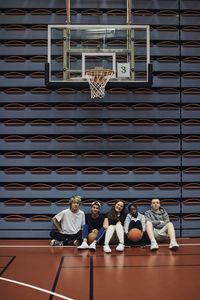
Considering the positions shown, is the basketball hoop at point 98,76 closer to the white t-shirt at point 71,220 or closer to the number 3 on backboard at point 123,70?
the number 3 on backboard at point 123,70

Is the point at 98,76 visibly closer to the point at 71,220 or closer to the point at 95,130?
the point at 95,130

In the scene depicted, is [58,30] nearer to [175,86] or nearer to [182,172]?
[175,86]

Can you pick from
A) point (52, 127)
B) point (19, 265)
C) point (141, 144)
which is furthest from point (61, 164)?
point (19, 265)

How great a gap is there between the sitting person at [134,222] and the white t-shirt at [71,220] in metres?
0.78

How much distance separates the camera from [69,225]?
5.90 metres

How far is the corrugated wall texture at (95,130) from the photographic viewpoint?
6355 millimetres

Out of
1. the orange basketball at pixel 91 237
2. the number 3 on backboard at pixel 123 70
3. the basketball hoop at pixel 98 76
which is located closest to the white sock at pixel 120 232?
the orange basketball at pixel 91 237

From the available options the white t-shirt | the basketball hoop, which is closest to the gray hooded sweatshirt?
the white t-shirt

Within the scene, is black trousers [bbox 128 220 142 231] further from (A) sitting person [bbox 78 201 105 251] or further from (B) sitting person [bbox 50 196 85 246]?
(B) sitting person [bbox 50 196 85 246]

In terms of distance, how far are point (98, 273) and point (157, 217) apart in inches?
81.6

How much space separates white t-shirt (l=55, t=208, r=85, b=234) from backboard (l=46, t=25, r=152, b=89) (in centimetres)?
218

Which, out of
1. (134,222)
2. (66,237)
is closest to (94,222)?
(66,237)

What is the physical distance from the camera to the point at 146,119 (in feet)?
21.2

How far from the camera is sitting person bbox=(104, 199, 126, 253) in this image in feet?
17.7
